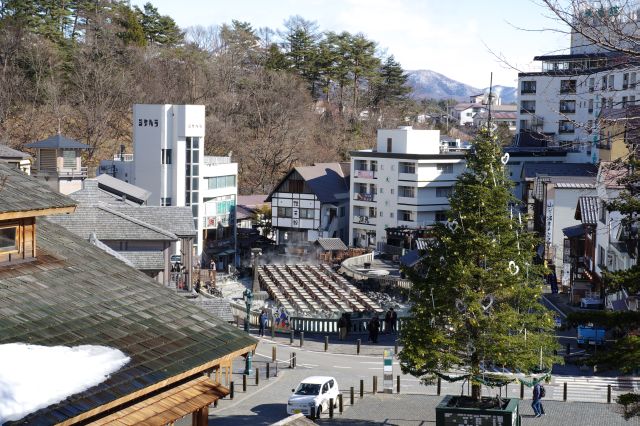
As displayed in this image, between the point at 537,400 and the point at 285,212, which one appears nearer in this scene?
the point at 537,400

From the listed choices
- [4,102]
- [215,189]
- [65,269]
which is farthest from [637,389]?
[4,102]

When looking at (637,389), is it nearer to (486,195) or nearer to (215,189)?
(486,195)

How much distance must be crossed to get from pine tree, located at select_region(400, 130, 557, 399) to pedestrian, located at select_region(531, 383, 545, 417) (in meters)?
1.65

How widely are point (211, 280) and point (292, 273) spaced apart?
6328mm

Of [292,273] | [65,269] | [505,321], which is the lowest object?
[292,273]

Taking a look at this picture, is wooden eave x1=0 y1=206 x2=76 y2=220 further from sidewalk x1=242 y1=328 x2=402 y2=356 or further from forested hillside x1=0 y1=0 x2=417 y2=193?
forested hillside x1=0 y1=0 x2=417 y2=193

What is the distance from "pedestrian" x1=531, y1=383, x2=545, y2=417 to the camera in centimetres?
2320

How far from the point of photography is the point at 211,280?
156 feet

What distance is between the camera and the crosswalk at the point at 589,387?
83.7ft

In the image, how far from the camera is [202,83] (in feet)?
262

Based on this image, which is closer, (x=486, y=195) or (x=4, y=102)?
(x=486, y=195)

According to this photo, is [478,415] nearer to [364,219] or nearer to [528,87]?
[364,219]

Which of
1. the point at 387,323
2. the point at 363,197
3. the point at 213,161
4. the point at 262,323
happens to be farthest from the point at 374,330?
the point at 363,197

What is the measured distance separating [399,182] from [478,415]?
140 ft
